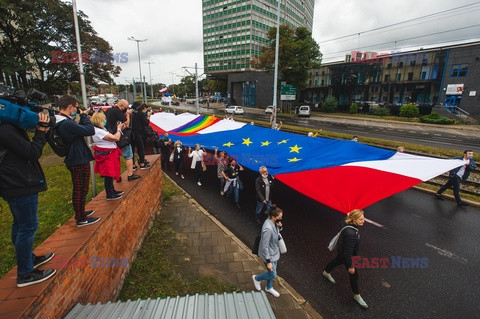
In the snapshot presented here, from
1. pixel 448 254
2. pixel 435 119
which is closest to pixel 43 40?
pixel 448 254

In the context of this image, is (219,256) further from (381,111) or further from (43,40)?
(381,111)

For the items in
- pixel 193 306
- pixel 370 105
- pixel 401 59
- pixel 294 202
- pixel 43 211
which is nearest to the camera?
pixel 193 306

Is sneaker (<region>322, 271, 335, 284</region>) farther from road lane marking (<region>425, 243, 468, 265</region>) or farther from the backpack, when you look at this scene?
the backpack

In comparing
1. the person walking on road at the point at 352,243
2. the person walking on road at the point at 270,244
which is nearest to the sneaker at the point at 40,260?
the person walking on road at the point at 270,244

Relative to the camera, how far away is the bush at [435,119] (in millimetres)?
27875

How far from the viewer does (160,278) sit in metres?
4.75

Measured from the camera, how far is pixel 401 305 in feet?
14.2

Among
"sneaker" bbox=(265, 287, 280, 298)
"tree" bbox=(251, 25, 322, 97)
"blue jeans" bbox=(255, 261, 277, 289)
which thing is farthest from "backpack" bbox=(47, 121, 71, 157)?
"tree" bbox=(251, 25, 322, 97)

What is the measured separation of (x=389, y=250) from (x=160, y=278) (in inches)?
210

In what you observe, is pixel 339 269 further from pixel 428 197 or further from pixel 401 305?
pixel 428 197

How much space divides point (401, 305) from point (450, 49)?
3942cm

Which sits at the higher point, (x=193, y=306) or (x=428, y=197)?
(x=193, y=306)

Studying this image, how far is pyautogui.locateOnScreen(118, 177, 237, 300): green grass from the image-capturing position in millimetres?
4402

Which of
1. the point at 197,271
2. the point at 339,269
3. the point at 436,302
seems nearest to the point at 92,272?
the point at 197,271
